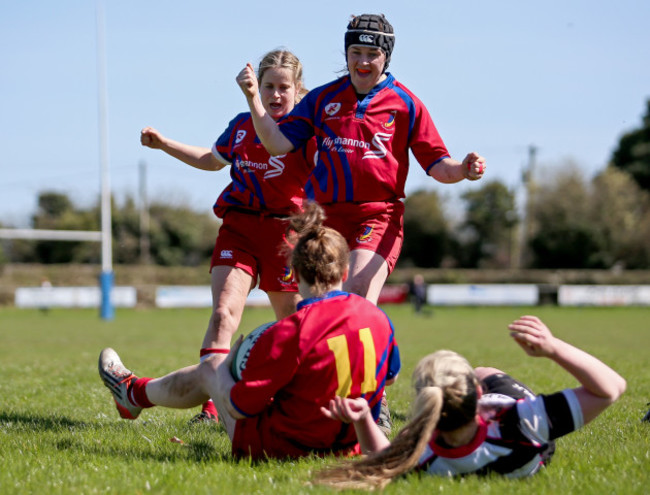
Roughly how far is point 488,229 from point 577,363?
55362 mm

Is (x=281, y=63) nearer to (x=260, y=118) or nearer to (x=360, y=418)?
(x=260, y=118)

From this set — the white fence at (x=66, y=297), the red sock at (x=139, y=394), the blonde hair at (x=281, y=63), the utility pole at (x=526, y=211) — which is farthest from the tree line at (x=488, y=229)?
the red sock at (x=139, y=394)

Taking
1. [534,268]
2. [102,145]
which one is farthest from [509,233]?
[102,145]

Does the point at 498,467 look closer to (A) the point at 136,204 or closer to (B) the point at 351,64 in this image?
(B) the point at 351,64

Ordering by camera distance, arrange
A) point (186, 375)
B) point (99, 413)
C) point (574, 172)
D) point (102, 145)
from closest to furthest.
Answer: point (186, 375), point (99, 413), point (102, 145), point (574, 172)

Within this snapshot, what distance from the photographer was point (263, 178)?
557 cm

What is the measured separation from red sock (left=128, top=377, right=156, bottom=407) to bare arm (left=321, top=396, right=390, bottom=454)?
1.29 meters

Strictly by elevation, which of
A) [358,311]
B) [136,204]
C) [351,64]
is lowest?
[136,204]

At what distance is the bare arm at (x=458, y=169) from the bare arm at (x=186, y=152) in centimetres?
182

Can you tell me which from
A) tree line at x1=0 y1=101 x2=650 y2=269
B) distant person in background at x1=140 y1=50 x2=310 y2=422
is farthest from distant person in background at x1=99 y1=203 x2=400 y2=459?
tree line at x1=0 y1=101 x2=650 y2=269

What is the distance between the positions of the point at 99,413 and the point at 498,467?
3613 millimetres

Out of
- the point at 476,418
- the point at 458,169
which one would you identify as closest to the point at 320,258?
the point at 476,418

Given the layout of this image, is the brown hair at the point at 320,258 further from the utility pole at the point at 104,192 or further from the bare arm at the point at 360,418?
the utility pole at the point at 104,192

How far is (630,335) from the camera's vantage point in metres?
19.5
